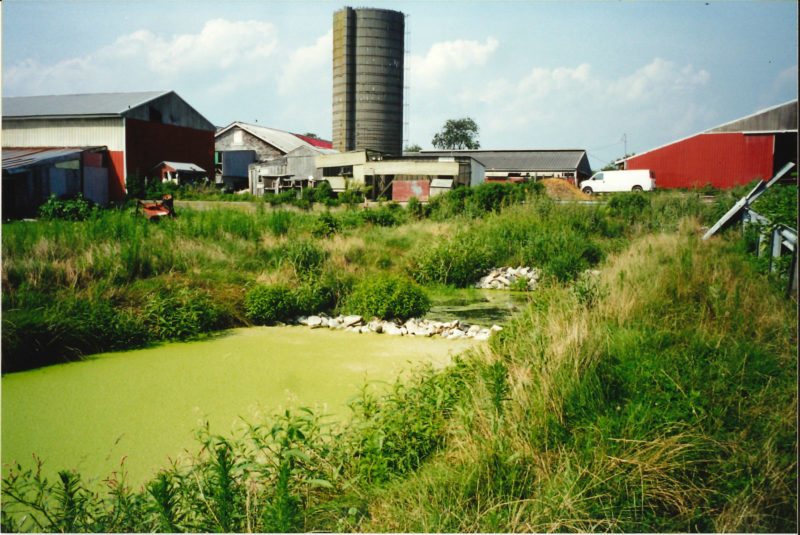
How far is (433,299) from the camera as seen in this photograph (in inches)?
376

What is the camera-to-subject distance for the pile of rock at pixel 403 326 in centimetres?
723

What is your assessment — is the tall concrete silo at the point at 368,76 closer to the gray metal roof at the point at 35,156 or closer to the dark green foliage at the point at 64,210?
the gray metal roof at the point at 35,156

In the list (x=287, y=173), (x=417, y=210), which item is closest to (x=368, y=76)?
(x=287, y=173)

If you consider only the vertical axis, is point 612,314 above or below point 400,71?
below

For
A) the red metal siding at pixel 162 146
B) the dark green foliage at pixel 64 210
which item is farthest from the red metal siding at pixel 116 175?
the dark green foliage at pixel 64 210

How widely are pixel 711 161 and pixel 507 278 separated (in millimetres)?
18274

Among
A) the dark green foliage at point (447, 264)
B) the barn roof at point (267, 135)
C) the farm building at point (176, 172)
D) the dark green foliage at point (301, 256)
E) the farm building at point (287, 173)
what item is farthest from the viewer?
the barn roof at point (267, 135)

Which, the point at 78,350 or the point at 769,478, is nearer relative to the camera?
the point at 769,478

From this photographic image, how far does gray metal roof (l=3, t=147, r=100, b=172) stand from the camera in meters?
19.5

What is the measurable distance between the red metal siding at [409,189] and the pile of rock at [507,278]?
8.87 metres

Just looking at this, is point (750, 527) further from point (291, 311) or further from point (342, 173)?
point (342, 173)

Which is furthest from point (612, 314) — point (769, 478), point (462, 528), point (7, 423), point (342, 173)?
point (342, 173)

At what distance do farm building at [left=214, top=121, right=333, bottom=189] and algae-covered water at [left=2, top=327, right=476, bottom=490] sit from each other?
25.2 meters

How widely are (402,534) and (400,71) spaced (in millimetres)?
29030
